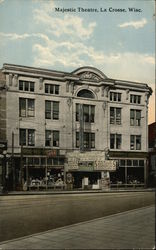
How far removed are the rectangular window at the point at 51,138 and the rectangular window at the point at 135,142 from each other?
83cm

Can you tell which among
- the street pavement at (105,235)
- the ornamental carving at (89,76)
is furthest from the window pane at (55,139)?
the street pavement at (105,235)

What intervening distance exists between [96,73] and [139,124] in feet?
2.32

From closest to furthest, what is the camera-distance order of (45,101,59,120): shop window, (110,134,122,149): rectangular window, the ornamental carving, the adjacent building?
the adjacent building < the ornamental carving < (110,134,122,149): rectangular window < (45,101,59,120): shop window

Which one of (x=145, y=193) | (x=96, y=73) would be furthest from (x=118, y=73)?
(x=145, y=193)

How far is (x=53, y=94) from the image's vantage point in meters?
4.45

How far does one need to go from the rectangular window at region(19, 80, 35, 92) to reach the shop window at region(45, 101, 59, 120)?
9.3 inches

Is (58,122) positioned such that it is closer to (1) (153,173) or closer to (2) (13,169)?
(2) (13,169)

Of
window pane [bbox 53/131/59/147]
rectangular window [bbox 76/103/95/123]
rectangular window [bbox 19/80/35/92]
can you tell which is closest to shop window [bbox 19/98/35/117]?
rectangular window [bbox 19/80/35/92]

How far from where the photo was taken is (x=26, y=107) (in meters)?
4.43

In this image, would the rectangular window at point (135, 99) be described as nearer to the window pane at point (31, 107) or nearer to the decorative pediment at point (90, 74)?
Result: the decorative pediment at point (90, 74)

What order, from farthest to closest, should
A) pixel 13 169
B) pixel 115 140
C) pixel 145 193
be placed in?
pixel 13 169 → pixel 115 140 → pixel 145 193

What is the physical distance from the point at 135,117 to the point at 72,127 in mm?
718

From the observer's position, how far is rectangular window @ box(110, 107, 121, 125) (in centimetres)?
422

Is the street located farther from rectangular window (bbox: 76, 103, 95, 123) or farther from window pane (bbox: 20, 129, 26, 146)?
rectangular window (bbox: 76, 103, 95, 123)
